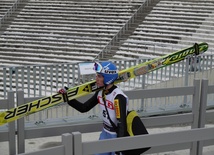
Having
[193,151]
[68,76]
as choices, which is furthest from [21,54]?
[193,151]

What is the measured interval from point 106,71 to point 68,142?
1203 millimetres

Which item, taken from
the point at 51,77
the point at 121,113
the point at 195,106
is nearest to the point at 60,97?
the point at 121,113

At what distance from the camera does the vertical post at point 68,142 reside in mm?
2859

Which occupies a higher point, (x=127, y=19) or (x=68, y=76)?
(x=127, y=19)

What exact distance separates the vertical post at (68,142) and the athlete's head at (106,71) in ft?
3.78

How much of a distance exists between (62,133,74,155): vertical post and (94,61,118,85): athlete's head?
115cm

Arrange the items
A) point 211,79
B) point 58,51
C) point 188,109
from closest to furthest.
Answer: point 188,109 → point 211,79 → point 58,51

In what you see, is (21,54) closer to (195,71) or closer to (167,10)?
(167,10)

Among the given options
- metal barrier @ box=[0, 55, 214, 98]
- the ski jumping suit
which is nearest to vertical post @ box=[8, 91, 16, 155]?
the ski jumping suit

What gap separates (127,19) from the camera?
20.1m

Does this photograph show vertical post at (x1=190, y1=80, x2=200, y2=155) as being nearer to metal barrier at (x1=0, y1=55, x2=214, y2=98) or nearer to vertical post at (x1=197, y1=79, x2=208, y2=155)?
vertical post at (x1=197, y1=79, x2=208, y2=155)

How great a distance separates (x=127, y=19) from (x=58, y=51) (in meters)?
4.01

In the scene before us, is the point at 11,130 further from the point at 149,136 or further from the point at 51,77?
the point at 51,77

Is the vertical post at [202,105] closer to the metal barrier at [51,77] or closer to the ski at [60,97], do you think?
the ski at [60,97]
